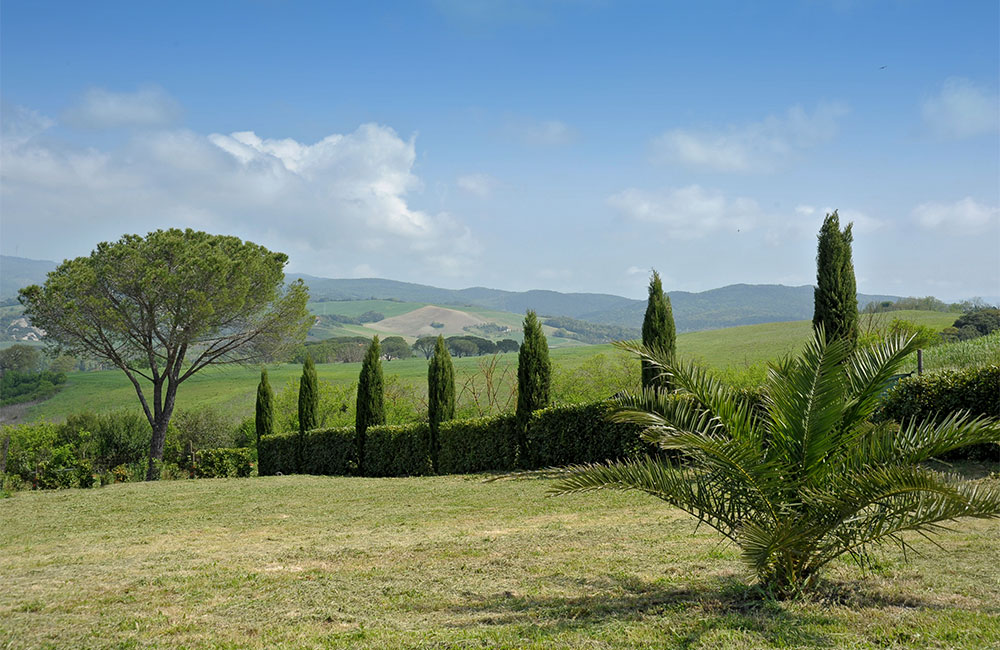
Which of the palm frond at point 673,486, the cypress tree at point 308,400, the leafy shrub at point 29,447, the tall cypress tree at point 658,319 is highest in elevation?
the tall cypress tree at point 658,319

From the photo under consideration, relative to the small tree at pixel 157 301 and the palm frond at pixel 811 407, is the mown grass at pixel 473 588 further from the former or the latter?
the small tree at pixel 157 301

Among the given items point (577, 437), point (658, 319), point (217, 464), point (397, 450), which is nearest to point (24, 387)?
point (217, 464)

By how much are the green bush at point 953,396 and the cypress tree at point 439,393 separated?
36.8 feet

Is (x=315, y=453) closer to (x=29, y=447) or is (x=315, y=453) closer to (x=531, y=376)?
(x=531, y=376)

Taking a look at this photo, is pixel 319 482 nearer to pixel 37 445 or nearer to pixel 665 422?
pixel 665 422

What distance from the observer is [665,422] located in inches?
197

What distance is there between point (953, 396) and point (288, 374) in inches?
2162

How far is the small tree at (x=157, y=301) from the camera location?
24.0 m

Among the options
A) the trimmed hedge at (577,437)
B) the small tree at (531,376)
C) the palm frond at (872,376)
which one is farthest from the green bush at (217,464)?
the palm frond at (872,376)

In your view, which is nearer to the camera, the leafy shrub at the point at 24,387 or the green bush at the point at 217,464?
the green bush at the point at 217,464

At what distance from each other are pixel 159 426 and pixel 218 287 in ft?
18.1

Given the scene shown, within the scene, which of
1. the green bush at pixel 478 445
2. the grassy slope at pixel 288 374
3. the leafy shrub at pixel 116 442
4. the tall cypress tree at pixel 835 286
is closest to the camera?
the tall cypress tree at pixel 835 286

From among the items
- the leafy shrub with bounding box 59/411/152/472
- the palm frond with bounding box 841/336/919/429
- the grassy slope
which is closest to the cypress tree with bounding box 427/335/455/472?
the palm frond with bounding box 841/336/919/429

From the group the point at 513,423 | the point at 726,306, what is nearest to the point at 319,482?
the point at 513,423
